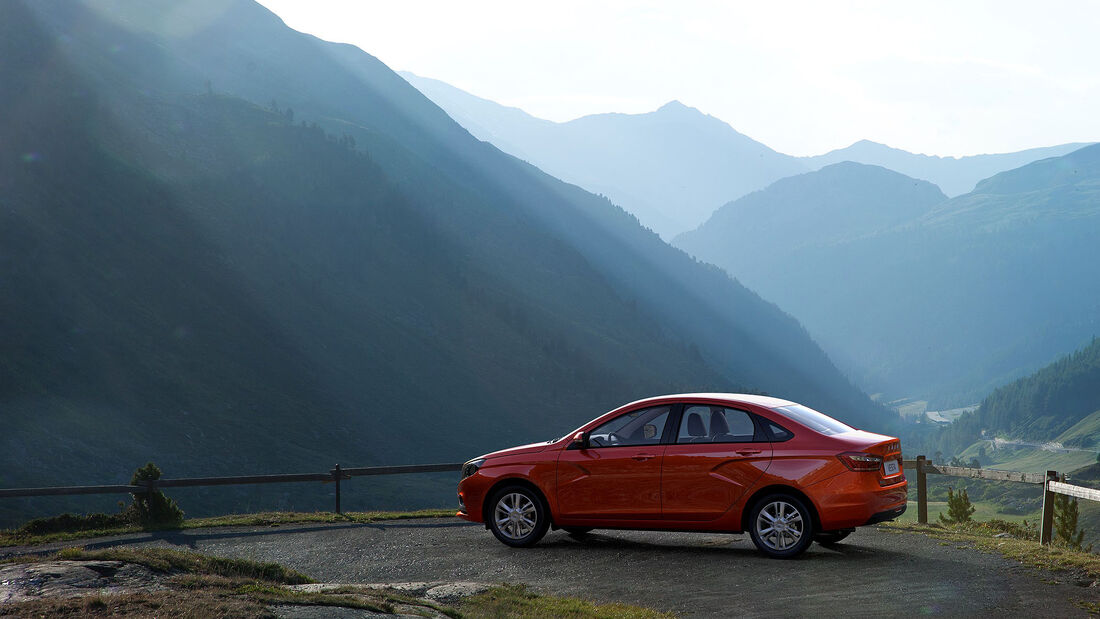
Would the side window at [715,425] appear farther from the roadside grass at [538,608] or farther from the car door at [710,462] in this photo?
the roadside grass at [538,608]

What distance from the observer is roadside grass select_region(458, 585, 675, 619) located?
8.73 meters

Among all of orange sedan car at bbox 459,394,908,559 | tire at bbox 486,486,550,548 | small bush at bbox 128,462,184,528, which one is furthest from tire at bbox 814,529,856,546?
small bush at bbox 128,462,184,528

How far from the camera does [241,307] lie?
429ft

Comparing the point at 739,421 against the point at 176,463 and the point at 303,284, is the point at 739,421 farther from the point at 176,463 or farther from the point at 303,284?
the point at 303,284

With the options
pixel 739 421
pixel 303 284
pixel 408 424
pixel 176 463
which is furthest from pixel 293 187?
pixel 739 421

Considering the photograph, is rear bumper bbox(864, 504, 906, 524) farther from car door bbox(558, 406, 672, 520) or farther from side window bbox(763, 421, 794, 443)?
car door bbox(558, 406, 672, 520)

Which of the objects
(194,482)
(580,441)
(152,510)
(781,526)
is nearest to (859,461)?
(781,526)

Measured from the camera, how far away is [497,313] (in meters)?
166

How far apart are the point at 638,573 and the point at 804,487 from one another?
210 cm

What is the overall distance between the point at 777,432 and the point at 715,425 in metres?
0.75

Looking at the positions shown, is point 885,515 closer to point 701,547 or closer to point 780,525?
point 780,525

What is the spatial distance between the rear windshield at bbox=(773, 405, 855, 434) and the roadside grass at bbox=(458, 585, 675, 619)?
137 inches

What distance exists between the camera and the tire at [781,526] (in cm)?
1131

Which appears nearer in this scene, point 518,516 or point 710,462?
point 710,462
